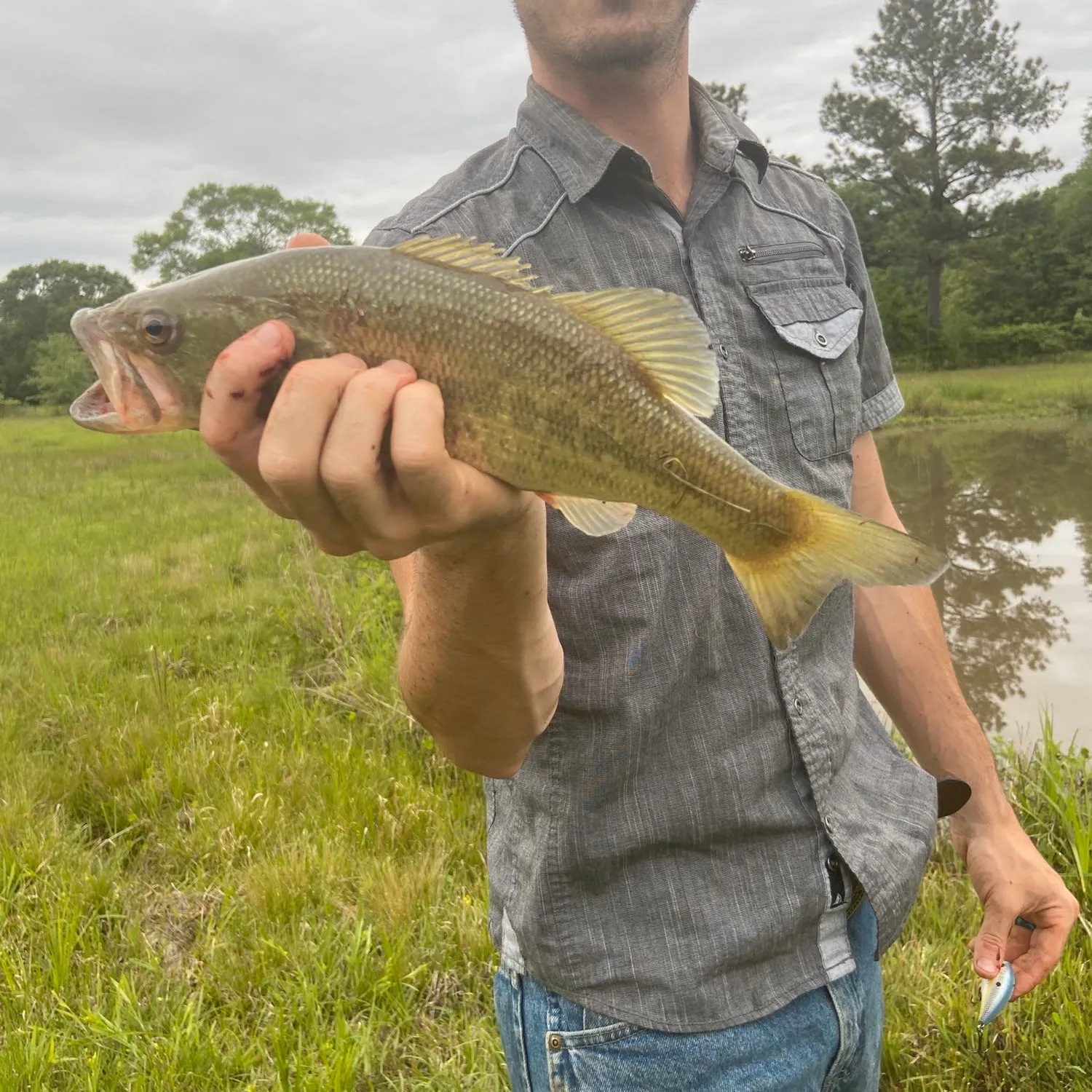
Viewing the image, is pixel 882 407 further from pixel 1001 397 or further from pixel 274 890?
pixel 1001 397

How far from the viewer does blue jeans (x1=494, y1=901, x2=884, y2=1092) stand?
71.0 inches

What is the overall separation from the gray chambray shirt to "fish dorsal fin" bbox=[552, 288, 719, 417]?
0.35 meters

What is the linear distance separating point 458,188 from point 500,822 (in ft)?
4.69

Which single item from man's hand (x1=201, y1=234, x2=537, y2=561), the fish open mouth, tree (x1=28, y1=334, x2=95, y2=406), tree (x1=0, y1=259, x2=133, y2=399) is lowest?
man's hand (x1=201, y1=234, x2=537, y2=561)

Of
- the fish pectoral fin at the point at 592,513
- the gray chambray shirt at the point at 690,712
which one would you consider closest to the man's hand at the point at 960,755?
the gray chambray shirt at the point at 690,712

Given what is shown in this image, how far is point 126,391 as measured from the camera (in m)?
1.60

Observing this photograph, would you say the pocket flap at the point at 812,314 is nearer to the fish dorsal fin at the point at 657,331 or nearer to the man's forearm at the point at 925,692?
the fish dorsal fin at the point at 657,331

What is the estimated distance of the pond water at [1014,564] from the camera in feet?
23.7

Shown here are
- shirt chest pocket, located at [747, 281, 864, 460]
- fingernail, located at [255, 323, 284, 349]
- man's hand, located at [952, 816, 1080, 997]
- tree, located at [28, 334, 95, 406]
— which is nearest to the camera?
fingernail, located at [255, 323, 284, 349]

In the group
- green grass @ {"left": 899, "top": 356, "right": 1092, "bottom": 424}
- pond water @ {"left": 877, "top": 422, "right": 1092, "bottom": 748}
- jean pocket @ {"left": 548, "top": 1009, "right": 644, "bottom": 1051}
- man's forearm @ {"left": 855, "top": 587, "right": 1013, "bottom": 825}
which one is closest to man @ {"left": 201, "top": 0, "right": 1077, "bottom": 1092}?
jean pocket @ {"left": 548, "top": 1009, "right": 644, "bottom": 1051}

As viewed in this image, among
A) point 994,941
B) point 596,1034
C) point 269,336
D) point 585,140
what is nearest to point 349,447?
point 269,336

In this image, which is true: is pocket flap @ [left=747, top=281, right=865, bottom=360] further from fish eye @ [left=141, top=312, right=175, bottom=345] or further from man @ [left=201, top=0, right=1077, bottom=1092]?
fish eye @ [left=141, top=312, right=175, bottom=345]

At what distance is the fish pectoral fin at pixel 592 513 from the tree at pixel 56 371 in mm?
54931

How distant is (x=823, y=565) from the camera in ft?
5.49
